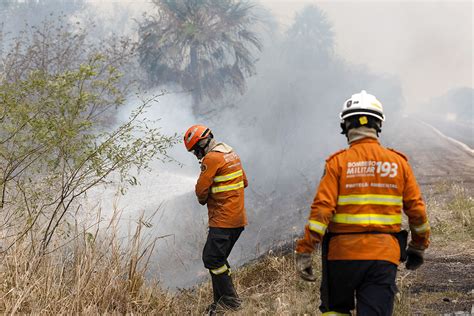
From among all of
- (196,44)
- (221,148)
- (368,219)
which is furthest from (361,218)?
(196,44)

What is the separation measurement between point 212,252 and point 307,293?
42.3 inches

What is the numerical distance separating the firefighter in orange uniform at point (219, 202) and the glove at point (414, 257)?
2.23 metres

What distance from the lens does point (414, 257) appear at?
11.5 ft

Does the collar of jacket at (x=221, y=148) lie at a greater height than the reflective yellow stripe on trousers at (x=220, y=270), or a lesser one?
greater

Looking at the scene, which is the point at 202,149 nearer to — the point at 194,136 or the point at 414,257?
the point at 194,136

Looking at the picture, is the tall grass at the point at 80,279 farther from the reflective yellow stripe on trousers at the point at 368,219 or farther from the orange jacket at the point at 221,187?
the reflective yellow stripe on trousers at the point at 368,219

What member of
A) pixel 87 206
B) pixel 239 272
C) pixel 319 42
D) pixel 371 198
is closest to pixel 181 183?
pixel 239 272

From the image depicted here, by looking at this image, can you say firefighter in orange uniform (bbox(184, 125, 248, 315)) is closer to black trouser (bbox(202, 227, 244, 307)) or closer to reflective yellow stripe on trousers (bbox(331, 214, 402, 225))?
black trouser (bbox(202, 227, 244, 307))

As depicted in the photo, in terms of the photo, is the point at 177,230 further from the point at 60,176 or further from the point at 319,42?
the point at 319,42

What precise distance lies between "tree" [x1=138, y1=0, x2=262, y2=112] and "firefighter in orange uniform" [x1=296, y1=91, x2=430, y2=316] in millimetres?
16906

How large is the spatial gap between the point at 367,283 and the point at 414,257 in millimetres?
557

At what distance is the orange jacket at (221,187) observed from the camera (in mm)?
5301

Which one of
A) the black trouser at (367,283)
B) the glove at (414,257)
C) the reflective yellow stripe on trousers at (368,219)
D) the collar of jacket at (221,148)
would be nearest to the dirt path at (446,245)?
the glove at (414,257)

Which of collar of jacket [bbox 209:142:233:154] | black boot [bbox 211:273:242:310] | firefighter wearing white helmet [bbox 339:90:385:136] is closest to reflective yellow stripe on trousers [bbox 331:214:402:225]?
firefighter wearing white helmet [bbox 339:90:385:136]
